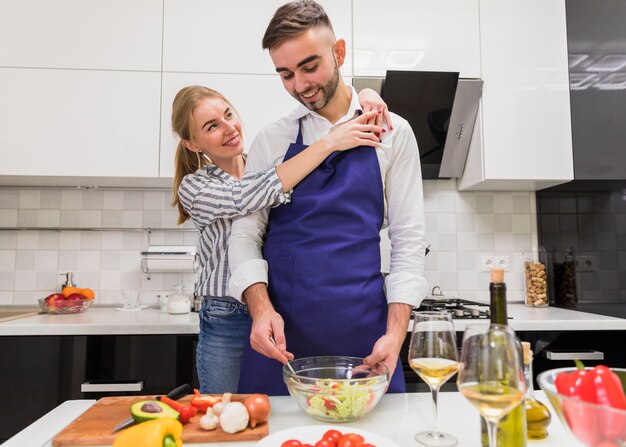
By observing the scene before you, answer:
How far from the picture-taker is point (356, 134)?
3.84 ft

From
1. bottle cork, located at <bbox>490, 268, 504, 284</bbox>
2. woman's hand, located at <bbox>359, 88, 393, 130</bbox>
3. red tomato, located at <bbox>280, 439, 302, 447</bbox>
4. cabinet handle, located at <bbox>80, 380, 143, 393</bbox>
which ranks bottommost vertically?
cabinet handle, located at <bbox>80, 380, 143, 393</bbox>

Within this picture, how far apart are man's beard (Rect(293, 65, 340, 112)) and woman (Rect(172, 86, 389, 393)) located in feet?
0.25

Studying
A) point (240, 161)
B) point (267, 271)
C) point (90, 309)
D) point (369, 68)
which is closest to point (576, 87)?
point (369, 68)

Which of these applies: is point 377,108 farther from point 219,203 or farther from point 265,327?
point 265,327

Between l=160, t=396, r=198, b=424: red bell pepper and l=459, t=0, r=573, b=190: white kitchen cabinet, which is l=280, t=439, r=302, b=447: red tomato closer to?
l=160, t=396, r=198, b=424: red bell pepper

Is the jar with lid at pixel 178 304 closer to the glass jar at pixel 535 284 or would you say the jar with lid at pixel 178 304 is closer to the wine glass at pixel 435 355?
the wine glass at pixel 435 355

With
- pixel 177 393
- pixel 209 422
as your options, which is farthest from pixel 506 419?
pixel 177 393

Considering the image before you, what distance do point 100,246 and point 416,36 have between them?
183 cm

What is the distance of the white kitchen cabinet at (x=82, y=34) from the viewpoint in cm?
209

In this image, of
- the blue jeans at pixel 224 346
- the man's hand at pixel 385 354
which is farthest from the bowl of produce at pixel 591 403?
the blue jeans at pixel 224 346

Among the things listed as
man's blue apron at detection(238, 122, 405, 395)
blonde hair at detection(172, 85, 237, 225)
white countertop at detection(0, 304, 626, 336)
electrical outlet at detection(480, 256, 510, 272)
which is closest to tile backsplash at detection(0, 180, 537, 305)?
electrical outlet at detection(480, 256, 510, 272)

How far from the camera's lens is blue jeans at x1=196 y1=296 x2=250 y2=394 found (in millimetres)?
1297

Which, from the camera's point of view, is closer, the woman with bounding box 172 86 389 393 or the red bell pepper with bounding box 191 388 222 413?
the red bell pepper with bounding box 191 388 222 413

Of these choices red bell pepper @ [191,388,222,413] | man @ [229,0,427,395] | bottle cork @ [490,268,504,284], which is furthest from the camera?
man @ [229,0,427,395]
